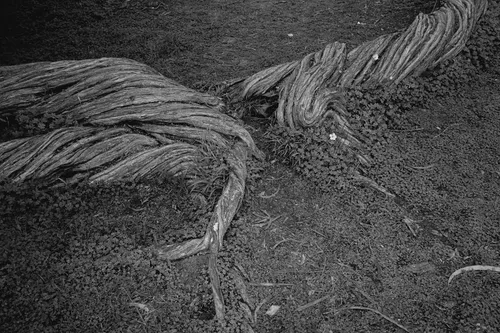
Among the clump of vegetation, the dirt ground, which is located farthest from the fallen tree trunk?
the clump of vegetation

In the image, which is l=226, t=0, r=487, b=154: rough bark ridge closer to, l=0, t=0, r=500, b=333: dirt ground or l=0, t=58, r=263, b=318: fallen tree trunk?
l=0, t=0, r=500, b=333: dirt ground

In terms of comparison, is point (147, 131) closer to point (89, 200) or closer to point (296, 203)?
point (89, 200)

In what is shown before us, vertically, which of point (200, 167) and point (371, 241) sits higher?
point (200, 167)

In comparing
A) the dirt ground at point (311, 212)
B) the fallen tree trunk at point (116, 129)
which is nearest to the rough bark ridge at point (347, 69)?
the dirt ground at point (311, 212)

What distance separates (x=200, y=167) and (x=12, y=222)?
5.13ft

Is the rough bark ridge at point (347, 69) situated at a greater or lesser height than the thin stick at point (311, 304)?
greater

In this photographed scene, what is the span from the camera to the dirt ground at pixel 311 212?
361 cm

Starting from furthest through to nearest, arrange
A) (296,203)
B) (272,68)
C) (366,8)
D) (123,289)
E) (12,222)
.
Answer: (366,8) → (272,68) → (296,203) → (12,222) → (123,289)

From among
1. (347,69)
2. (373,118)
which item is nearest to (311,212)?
(373,118)

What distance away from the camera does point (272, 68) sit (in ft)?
17.1

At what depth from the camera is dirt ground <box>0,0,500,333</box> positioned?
3.61 meters

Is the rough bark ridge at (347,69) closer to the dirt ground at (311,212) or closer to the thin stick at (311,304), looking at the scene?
the dirt ground at (311,212)

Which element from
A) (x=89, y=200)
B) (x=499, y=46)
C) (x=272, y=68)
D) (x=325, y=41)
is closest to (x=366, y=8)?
(x=325, y=41)

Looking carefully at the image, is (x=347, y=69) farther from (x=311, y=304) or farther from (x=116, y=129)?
(x=311, y=304)
